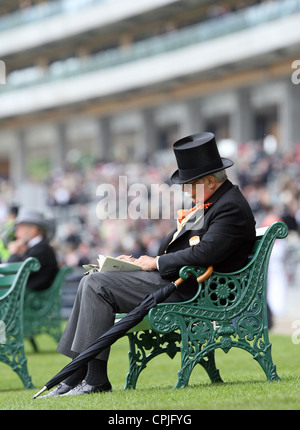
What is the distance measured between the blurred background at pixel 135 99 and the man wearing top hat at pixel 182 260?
480 inches

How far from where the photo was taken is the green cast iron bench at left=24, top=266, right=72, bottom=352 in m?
11.0

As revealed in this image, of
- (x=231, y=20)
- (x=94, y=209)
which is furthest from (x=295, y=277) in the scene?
(x=231, y=20)

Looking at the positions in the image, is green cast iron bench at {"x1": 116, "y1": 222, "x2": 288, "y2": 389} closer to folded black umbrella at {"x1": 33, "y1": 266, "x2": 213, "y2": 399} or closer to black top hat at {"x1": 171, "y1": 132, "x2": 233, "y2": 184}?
folded black umbrella at {"x1": 33, "y1": 266, "x2": 213, "y2": 399}

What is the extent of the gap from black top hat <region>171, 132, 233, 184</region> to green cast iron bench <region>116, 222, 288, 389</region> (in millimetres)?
546

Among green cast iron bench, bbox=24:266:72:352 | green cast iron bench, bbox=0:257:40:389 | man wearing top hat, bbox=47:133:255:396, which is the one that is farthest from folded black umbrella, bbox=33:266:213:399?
green cast iron bench, bbox=24:266:72:352

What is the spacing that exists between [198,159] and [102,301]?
1.07 meters

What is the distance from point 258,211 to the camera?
1927 cm

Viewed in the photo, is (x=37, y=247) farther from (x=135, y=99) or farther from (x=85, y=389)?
(x=135, y=99)

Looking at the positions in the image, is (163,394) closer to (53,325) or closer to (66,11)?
(53,325)

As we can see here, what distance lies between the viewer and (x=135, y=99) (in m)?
45.0

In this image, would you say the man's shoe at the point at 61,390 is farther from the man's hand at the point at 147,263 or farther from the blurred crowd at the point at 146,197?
the blurred crowd at the point at 146,197

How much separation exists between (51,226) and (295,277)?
27.0 ft

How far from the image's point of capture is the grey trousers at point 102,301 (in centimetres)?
566

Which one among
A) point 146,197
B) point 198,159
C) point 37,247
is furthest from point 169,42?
point 198,159
